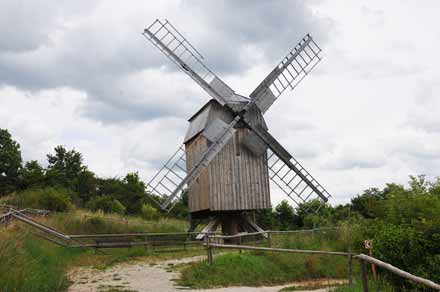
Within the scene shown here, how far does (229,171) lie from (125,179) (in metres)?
26.5

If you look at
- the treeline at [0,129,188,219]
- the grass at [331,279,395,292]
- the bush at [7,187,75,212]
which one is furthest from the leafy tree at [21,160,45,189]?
the grass at [331,279,395,292]

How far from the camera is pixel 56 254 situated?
46.9 feet

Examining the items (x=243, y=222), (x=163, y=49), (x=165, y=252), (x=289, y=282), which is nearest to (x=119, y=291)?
(x=289, y=282)

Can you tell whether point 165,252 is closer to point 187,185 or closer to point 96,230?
point 187,185

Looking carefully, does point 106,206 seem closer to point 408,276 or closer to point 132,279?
point 132,279

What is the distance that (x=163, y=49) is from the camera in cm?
2170

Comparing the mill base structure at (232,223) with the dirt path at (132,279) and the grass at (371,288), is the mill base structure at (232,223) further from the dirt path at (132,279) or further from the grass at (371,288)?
the grass at (371,288)

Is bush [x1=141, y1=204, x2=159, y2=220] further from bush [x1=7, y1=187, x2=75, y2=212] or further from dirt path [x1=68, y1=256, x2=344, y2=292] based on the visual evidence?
dirt path [x1=68, y1=256, x2=344, y2=292]

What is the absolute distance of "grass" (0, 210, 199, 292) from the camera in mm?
7898

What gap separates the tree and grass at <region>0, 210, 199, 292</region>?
14646mm

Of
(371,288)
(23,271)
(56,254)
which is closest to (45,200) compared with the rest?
(56,254)

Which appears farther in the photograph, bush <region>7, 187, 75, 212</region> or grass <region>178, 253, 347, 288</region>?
bush <region>7, 187, 75, 212</region>

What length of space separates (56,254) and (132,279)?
3386mm

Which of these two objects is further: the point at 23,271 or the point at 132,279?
the point at 132,279
